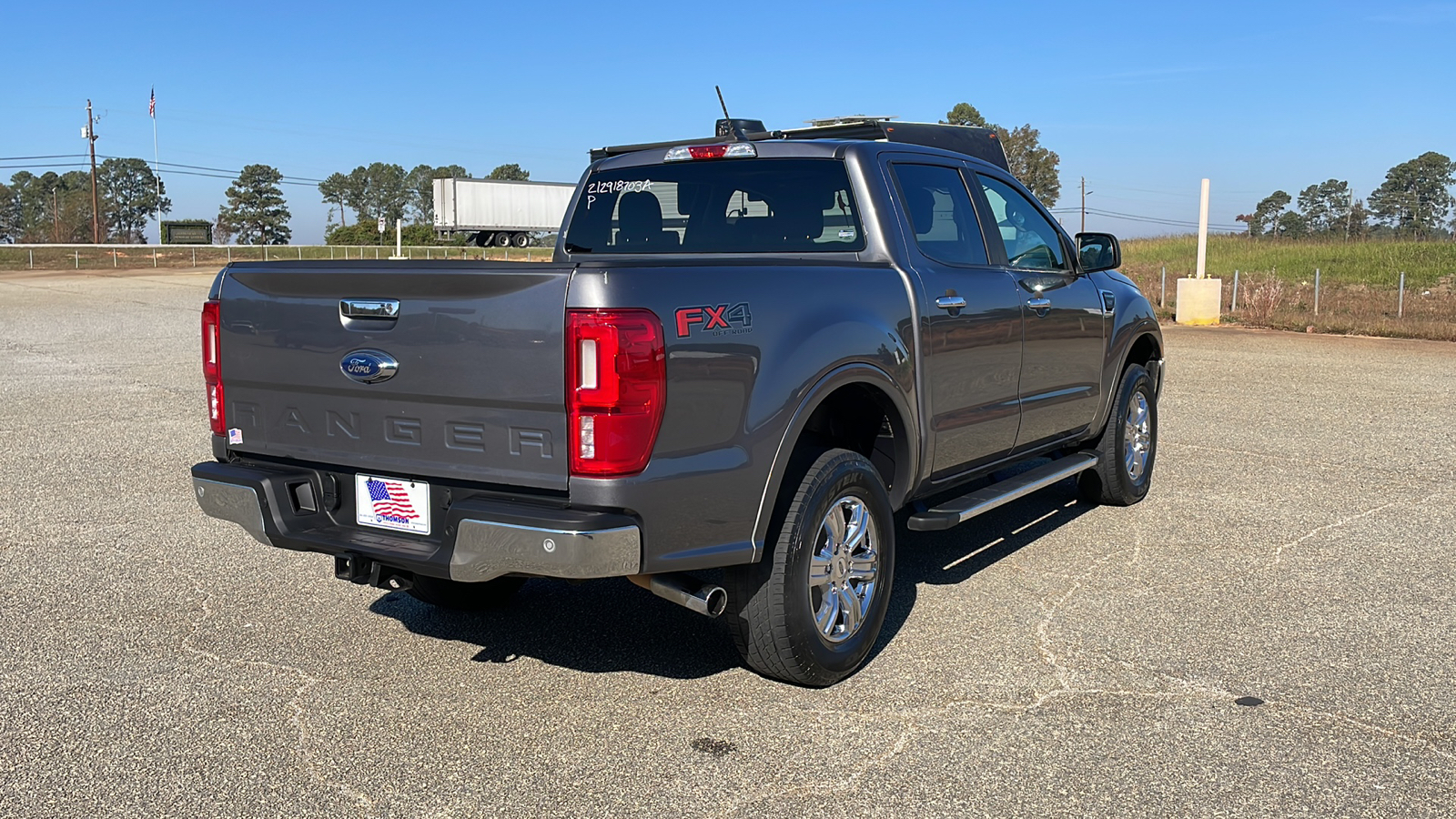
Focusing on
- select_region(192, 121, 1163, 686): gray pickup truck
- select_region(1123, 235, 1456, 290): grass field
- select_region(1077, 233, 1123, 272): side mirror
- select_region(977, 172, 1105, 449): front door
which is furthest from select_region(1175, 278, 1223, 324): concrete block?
select_region(192, 121, 1163, 686): gray pickup truck

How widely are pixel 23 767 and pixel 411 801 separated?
1231 mm

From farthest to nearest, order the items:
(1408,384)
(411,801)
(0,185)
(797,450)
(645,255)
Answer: (0,185), (1408,384), (645,255), (797,450), (411,801)

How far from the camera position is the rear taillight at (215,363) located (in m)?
4.47

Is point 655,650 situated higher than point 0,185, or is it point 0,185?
point 0,185

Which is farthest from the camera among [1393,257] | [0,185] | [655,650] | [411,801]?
[0,185]

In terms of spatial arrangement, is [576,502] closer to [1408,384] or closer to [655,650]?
[655,650]

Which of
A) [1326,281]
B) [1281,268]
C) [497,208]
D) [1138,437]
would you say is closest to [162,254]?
[497,208]

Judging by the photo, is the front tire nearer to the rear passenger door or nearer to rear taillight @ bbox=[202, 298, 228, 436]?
the rear passenger door

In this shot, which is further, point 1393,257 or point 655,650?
point 1393,257

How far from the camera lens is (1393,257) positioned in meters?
38.6

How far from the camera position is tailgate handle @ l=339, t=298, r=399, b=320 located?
3.94 metres

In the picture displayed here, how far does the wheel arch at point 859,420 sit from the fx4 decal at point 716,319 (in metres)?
0.40

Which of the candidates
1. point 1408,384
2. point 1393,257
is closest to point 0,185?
point 1393,257

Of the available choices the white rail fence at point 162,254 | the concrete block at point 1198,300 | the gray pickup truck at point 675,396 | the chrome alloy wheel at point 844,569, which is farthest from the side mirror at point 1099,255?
the white rail fence at point 162,254
